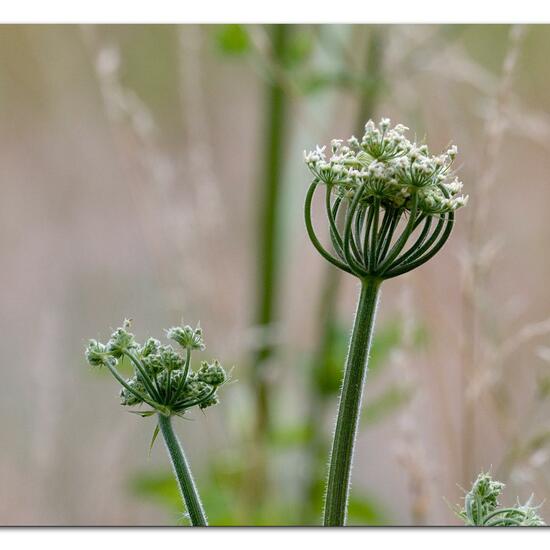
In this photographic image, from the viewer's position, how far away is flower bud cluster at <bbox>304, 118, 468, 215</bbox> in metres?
1.06

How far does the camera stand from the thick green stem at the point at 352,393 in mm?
1102

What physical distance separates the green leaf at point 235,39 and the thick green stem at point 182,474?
59.9 inches

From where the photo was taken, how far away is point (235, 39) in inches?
96.8

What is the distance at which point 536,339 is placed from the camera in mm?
2676

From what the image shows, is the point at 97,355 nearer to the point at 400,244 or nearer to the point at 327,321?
the point at 400,244

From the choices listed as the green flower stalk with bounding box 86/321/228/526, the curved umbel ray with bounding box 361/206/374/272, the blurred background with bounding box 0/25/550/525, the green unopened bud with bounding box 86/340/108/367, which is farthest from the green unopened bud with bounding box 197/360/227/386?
the blurred background with bounding box 0/25/550/525

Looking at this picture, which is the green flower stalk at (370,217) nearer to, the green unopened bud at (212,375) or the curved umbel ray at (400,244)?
the curved umbel ray at (400,244)

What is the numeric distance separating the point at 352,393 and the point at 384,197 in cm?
23

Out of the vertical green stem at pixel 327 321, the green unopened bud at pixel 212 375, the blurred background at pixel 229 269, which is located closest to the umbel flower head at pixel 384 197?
the green unopened bud at pixel 212 375

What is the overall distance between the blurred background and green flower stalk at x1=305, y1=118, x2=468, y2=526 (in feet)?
4.03

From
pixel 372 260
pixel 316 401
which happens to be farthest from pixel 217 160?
pixel 372 260

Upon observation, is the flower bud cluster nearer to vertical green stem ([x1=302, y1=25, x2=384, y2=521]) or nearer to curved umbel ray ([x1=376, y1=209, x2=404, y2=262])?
curved umbel ray ([x1=376, y1=209, x2=404, y2=262])

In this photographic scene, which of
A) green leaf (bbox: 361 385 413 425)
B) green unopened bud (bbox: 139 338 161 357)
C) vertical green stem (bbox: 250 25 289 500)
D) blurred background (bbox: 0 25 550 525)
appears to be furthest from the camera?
vertical green stem (bbox: 250 25 289 500)
